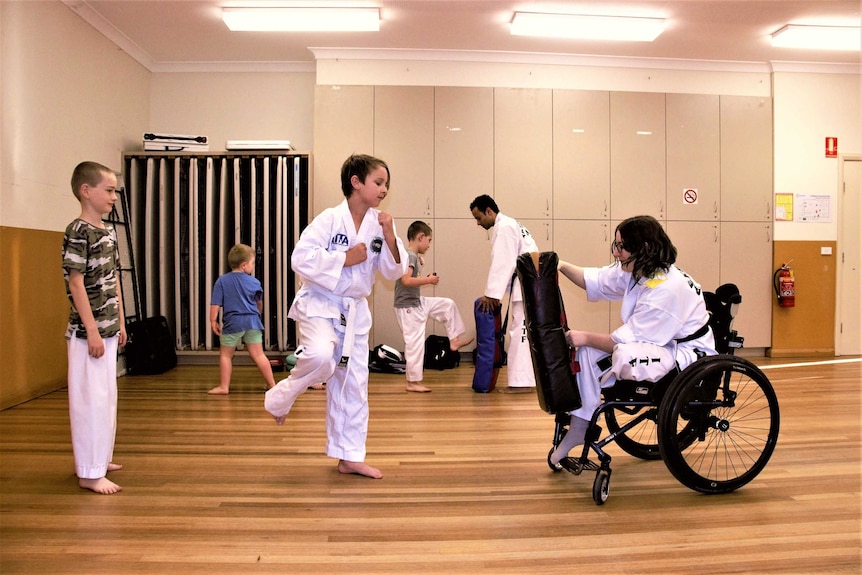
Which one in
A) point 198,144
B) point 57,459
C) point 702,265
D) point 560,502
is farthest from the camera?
point 702,265

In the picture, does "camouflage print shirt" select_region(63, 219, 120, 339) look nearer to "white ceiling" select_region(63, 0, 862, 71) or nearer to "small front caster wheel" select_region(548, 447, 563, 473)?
"small front caster wheel" select_region(548, 447, 563, 473)

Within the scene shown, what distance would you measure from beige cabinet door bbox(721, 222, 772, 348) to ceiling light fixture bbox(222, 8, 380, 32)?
396 centimetres

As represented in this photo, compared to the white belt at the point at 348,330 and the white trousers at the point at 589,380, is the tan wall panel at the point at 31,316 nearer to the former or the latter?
the white belt at the point at 348,330

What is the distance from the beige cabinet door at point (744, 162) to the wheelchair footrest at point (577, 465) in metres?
4.91

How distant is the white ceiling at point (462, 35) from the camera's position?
5402 millimetres

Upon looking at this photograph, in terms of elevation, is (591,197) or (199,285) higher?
(591,197)

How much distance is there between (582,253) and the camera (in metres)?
6.80

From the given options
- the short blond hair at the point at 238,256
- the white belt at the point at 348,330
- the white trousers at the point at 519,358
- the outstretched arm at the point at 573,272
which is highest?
the short blond hair at the point at 238,256

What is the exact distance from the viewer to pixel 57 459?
3248 millimetres

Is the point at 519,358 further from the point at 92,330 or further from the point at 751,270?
the point at 751,270

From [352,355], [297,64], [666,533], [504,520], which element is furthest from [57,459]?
[297,64]

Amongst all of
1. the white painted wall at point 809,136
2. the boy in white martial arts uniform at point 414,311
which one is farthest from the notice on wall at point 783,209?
the boy in white martial arts uniform at point 414,311

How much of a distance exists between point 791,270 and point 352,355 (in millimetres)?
5688

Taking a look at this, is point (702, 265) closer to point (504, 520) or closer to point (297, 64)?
point (297, 64)
